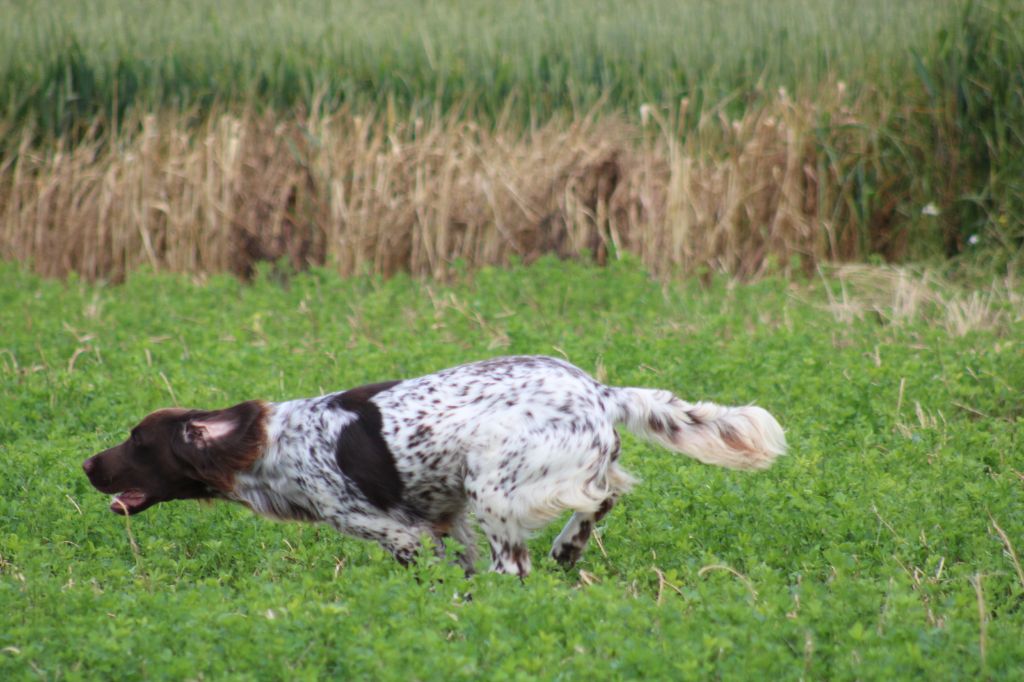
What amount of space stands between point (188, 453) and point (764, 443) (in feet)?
7.78

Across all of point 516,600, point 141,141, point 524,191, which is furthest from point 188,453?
point 141,141

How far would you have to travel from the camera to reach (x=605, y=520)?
5.64 m

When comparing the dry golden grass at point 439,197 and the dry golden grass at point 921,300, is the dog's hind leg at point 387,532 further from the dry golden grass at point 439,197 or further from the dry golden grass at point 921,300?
the dry golden grass at point 439,197

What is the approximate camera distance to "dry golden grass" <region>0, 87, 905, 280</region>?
10.6m

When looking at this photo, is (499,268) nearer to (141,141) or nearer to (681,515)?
(141,141)

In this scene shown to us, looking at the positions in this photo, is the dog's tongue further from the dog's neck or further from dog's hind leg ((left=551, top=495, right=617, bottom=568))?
dog's hind leg ((left=551, top=495, right=617, bottom=568))

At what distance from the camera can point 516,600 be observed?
4.12m

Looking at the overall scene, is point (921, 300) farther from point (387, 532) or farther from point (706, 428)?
point (387, 532)

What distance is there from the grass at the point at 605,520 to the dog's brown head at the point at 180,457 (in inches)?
6.2

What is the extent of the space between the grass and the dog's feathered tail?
27 cm

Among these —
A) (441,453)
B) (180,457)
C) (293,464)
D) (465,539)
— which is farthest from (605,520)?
(180,457)

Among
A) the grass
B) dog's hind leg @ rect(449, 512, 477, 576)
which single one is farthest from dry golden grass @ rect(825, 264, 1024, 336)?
dog's hind leg @ rect(449, 512, 477, 576)

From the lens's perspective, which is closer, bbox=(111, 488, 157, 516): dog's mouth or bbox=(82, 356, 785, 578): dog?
bbox=(82, 356, 785, 578): dog

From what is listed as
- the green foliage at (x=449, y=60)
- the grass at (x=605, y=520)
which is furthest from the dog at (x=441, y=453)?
the green foliage at (x=449, y=60)
